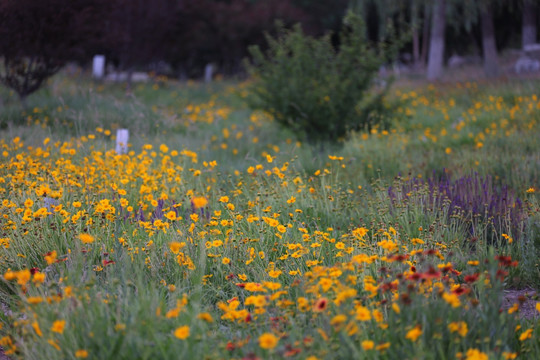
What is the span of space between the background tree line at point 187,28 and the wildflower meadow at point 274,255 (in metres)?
1.38

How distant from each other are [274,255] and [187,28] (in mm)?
18217

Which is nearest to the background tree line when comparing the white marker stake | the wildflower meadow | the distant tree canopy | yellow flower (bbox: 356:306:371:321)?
the distant tree canopy

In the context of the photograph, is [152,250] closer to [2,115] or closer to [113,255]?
[113,255]

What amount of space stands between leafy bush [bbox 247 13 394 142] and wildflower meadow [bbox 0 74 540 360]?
54 centimetres

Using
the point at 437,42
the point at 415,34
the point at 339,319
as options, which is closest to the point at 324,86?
the point at 339,319

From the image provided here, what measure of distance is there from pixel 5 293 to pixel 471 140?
663 centimetres

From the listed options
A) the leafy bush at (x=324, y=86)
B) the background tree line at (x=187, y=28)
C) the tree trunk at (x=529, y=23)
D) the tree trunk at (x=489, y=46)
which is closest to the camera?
the leafy bush at (x=324, y=86)

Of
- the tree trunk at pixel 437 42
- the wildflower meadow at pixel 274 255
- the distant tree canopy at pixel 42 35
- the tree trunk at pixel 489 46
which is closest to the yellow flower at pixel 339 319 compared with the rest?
the wildflower meadow at pixel 274 255

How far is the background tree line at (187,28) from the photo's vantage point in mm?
9023

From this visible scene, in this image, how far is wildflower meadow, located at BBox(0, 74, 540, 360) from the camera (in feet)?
7.76

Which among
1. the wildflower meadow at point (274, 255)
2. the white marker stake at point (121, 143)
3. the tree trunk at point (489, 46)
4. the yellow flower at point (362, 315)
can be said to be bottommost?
the wildflower meadow at point (274, 255)

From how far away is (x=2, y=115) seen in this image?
840cm

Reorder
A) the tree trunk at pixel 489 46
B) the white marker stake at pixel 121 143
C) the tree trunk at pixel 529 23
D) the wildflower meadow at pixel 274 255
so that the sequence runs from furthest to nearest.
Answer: the tree trunk at pixel 529 23
the tree trunk at pixel 489 46
the white marker stake at pixel 121 143
the wildflower meadow at pixel 274 255

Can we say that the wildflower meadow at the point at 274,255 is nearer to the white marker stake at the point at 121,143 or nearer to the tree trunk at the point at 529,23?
the white marker stake at the point at 121,143
